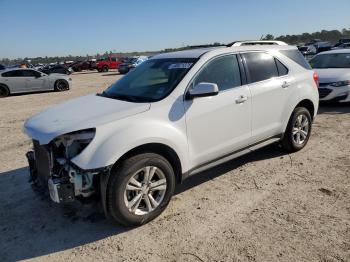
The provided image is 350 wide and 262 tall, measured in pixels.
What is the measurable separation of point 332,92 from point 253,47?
5.00 m

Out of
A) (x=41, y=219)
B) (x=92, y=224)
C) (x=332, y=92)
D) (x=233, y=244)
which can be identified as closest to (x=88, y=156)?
(x=92, y=224)

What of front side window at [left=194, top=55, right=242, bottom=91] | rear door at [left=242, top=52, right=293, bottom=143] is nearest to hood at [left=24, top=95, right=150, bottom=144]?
front side window at [left=194, top=55, right=242, bottom=91]

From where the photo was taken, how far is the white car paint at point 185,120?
11.2ft

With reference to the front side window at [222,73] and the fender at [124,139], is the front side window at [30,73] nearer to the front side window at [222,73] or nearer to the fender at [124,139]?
the front side window at [222,73]

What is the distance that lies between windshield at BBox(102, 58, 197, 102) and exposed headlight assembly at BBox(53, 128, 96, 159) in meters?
0.86

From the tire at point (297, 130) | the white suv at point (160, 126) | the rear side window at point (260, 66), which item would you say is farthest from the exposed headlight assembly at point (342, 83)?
the rear side window at point (260, 66)

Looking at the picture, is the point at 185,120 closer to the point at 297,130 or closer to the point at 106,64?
the point at 297,130

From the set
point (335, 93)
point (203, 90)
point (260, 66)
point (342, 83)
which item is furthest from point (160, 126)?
point (342, 83)

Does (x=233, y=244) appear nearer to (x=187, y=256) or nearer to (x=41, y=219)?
(x=187, y=256)

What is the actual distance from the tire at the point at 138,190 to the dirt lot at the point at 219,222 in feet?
0.52

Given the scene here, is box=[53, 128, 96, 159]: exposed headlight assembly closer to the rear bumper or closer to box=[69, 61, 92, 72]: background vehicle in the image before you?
the rear bumper

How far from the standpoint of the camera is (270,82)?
16.4 ft

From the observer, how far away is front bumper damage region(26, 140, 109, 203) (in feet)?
10.9

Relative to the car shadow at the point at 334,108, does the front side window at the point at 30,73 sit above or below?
above
